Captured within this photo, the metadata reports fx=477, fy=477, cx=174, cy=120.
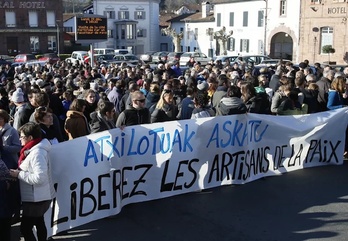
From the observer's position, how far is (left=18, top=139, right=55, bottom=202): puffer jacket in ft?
17.4

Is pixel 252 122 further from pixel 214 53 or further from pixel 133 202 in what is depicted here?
pixel 214 53

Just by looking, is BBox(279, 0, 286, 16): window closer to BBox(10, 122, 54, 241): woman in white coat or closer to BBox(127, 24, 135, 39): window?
BBox(127, 24, 135, 39): window

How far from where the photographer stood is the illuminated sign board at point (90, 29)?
24047 mm

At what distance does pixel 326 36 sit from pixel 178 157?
3677 cm

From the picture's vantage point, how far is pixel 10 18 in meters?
61.9

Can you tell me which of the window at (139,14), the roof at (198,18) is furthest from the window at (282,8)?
the window at (139,14)

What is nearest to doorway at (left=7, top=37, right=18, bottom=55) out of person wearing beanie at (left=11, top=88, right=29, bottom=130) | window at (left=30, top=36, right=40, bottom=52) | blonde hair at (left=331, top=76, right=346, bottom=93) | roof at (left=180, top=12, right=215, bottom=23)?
window at (left=30, top=36, right=40, bottom=52)

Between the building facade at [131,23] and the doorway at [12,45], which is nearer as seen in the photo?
the doorway at [12,45]

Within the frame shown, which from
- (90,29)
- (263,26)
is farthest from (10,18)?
(90,29)

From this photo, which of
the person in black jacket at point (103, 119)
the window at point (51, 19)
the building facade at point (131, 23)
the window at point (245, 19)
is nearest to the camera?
the person in black jacket at point (103, 119)

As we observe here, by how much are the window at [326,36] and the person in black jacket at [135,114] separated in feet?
118

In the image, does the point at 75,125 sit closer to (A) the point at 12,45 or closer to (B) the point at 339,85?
(B) the point at 339,85

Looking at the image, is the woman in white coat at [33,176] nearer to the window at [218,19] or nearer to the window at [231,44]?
the window at [231,44]

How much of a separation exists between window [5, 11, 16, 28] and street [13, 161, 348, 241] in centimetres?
5923
